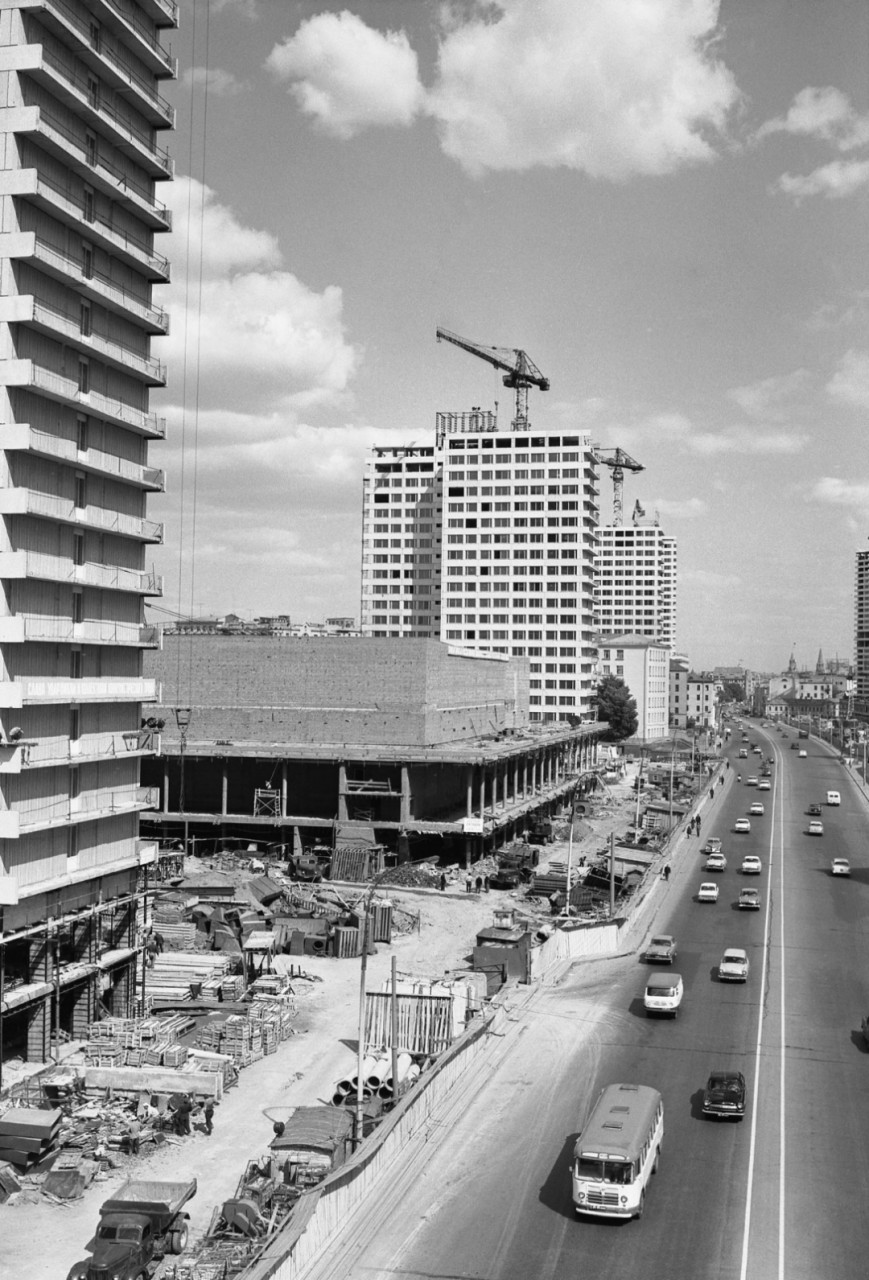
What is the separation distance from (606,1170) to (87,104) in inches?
1547

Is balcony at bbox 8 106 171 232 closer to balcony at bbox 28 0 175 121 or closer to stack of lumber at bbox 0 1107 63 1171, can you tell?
balcony at bbox 28 0 175 121

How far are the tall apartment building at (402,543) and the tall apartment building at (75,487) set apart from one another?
13469 cm

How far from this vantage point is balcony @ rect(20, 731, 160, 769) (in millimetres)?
41344

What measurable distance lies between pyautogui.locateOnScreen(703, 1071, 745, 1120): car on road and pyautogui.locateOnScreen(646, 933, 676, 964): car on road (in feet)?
69.3

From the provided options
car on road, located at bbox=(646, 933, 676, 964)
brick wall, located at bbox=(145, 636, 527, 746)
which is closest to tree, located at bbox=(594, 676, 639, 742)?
brick wall, located at bbox=(145, 636, 527, 746)

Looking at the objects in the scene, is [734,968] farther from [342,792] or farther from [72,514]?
[342,792]

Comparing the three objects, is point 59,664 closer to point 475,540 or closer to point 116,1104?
point 116,1104

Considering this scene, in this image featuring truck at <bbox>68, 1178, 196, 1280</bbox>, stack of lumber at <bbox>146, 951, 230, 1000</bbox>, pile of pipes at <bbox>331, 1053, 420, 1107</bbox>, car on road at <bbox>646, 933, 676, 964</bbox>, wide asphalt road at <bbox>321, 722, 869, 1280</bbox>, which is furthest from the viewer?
car on road at <bbox>646, 933, 676, 964</bbox>

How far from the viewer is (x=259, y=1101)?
38.4m

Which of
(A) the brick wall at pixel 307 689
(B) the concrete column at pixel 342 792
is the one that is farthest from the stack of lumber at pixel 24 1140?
(A) the brick wall at pixel 307 689

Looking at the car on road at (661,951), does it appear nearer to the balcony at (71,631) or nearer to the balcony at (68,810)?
the balcony at (68,810)

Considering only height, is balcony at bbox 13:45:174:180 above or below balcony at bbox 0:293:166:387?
above

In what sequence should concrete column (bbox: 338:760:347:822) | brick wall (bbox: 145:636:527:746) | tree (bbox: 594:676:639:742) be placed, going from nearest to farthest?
concrete column (bbox: 338:760:347:822) → brick wall (bbox: 145:636:527:746) → tree (bbox: 594:676:639:742)


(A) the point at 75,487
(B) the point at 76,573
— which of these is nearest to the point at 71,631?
(B) the point at 76,573
